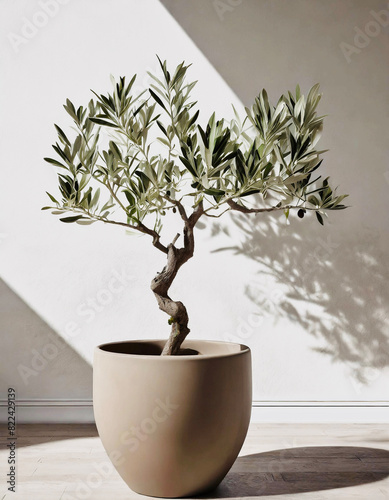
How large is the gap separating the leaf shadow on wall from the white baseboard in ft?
0.52

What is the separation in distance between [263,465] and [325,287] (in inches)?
38.6

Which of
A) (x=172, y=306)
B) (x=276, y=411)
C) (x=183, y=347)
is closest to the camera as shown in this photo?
(x=172, y=306)

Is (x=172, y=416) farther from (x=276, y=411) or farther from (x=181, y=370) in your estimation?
(x=276, y=411)

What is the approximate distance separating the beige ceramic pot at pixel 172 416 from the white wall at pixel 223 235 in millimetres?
966

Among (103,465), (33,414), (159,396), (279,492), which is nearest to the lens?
(159,396)

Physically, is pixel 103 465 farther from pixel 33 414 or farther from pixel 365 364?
pixel 365 364

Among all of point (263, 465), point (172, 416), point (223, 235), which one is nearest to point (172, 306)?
point (172, 416)

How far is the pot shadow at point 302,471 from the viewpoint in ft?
6.35

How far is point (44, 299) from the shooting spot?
280 centimetres

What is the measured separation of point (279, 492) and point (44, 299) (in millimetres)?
1472

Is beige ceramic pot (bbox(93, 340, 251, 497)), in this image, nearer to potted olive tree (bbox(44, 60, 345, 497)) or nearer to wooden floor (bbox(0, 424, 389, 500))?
potted olive tree (bbox(44, 60, 345, 497))

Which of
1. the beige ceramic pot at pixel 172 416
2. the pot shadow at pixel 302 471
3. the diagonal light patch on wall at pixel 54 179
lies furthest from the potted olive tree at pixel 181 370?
the diagonal light patch on wall at pixel 54 179

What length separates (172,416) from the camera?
174cm

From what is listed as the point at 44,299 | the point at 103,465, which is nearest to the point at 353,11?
the point at 44,299
